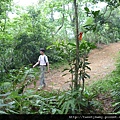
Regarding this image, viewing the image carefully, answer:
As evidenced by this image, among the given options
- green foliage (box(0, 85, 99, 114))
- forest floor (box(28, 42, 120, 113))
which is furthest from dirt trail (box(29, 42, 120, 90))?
green foliage (box(0, 85, 99, 114))

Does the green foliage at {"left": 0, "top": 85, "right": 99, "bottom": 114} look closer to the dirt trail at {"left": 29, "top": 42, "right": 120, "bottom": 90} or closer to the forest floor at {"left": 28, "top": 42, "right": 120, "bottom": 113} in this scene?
the forest floor at {"left": 28, "top": 42, "right": 120, "bottom": 113}

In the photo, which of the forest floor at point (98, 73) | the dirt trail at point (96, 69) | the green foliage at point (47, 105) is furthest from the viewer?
the dirt trail at point (96, 69)

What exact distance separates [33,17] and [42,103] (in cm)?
846

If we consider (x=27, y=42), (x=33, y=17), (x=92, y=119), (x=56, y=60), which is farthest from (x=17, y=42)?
(x=92, y=119)

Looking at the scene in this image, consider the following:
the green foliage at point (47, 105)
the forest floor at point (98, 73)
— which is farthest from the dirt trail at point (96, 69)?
the green foliage at point (47, 105)

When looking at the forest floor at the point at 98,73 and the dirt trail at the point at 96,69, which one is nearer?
the forest floor at the point at 98,73

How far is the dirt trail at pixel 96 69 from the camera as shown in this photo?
783cm

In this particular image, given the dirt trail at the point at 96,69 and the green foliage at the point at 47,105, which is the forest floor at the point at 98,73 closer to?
the dirt trail at the point at 96,69

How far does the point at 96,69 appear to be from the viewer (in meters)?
9.90

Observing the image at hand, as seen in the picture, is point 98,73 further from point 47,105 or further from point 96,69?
point 47,105

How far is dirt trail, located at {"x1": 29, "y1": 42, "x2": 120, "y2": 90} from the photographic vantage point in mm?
7826

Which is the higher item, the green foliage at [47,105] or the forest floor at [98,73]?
the green foliage at [47,105]

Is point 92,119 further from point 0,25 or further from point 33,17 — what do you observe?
point 33,17

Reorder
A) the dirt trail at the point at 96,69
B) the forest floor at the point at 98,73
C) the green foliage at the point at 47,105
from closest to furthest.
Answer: the green foliage at the point at 47,105 < the forest floor at the point at 98,73 < the dirt trail at the point at 96,69
